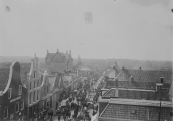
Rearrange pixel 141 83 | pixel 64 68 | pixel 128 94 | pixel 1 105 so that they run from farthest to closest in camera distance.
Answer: pixel 64 68 < pixel 141 83 < pixel 128 94 < pixel 1 105

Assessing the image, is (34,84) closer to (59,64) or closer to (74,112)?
(74,112)

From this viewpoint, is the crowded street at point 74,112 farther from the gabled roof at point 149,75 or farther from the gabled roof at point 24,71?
the gabled roof at point 149,75

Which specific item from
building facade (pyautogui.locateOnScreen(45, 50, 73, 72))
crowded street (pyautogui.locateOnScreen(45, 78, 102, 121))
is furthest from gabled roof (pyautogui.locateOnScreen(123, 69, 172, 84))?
building facade (pyautogui.locateOnScreen(45, 50, 73, 72))

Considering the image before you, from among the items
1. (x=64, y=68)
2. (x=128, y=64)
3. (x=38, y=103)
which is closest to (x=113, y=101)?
(x=128, y=64)

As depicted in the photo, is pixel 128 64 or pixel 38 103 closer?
pixel 128 64

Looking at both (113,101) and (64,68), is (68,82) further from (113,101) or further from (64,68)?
(113,101)

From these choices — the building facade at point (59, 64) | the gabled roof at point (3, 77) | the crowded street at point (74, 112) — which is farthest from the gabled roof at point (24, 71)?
the crowded street at point (74, 112)

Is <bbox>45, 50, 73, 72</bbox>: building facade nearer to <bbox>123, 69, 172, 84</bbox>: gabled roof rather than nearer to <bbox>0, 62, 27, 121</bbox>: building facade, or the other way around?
<bbox>0, 62, 27, 121</bbox>: building facade

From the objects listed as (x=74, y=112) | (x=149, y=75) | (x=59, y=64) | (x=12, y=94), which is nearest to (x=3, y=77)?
(x=12, y=94)

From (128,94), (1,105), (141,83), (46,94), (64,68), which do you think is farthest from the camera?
(64,68)
